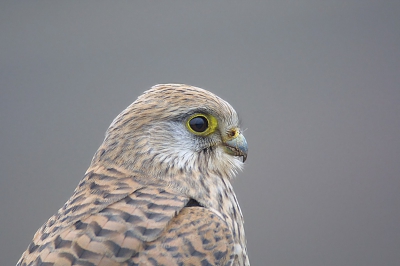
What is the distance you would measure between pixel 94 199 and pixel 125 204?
0.10 m

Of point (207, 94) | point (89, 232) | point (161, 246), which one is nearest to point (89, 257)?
point (89, 232)

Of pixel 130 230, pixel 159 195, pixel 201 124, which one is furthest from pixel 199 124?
pixel 130 230

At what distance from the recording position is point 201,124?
1860 mm

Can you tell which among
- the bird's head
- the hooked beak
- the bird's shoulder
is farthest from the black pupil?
the bird's shoulder

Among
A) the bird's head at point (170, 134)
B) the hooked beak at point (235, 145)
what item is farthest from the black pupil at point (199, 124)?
the hooked beak at point (235, 145)

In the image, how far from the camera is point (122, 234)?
60.2 inches

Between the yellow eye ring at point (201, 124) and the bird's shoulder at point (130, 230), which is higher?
the yellow eye ring at point (201, 124)

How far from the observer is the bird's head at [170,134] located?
1.80m

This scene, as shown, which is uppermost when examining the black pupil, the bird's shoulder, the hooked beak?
the black pupil

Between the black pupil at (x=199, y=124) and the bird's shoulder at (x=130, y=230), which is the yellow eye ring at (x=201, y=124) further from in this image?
the bird's shoulder at (x=130, y=230)

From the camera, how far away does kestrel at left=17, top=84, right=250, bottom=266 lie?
1.51 meters

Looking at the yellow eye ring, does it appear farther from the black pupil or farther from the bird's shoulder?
the bird's shoulder

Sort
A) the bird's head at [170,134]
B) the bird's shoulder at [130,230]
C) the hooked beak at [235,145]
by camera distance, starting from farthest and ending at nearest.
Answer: the hooked beak at [235,145], the bird's head at [170,134], the bird's shoulder at [130,230]

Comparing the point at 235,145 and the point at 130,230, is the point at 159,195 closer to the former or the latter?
the point at 130,230
